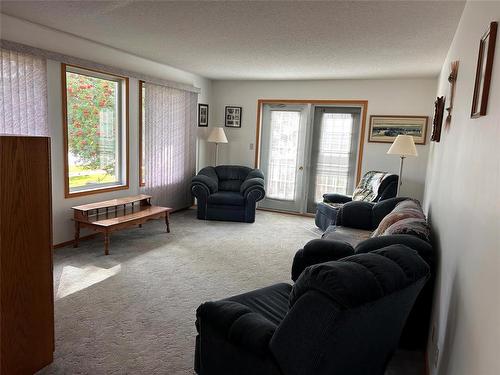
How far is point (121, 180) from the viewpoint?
17.1 ft

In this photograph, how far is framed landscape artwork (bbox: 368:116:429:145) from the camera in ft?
19.0

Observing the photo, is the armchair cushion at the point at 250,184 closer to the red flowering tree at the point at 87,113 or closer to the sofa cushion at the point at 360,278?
the red flowering tree at the point at 87,113

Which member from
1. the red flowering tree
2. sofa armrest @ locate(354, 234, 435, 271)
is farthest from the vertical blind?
sofa armrest @ locate(354, 234, 435, 271)

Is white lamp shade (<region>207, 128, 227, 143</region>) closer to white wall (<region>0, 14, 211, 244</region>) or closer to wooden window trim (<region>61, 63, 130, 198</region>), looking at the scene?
white wall (<region>0, 14, 211, 244</region>)

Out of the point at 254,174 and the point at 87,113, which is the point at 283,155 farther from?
the point at 87,113

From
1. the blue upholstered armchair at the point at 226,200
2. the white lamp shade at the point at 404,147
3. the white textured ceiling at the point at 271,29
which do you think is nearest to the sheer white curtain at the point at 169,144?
the blue upholstered armchair at the point at 226,200

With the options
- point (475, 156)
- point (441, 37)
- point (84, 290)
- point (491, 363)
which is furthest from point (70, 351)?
point (441, 37)

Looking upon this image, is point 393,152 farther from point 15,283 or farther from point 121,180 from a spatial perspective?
point 15,283

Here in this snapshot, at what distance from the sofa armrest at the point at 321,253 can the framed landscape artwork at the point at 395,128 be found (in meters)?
3.89

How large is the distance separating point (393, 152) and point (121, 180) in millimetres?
3747

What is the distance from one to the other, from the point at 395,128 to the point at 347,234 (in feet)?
9.49

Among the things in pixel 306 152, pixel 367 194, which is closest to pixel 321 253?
pixel 367 194

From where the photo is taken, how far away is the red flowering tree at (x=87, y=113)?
4.34 m

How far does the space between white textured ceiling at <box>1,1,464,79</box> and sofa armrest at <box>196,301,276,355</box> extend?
2.24 meters
